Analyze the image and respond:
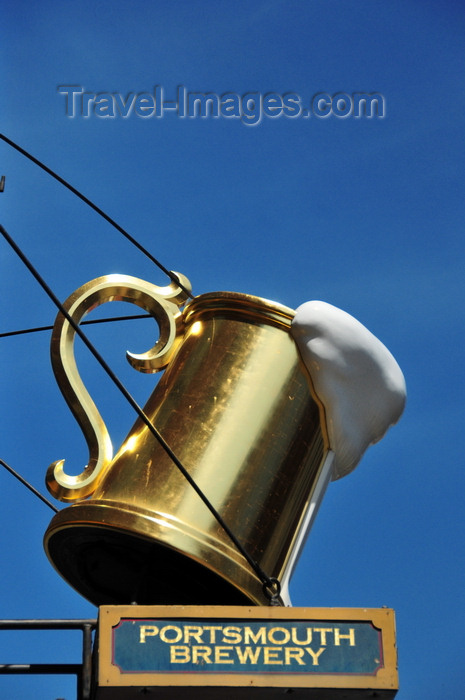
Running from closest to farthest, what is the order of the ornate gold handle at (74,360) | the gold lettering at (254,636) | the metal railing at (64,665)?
the gold lettering at (254,636) < the metal railing at (64,665) < the ornate gold handle at (74,360)

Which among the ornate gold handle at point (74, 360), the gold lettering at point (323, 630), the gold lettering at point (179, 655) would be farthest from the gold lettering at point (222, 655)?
the ornate gold handle at point (74, 360)

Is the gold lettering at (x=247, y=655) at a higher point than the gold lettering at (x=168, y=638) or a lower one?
lower

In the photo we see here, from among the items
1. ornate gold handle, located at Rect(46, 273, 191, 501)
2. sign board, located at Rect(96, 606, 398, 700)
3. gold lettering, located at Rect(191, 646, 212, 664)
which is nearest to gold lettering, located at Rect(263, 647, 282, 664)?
sign board, located at Rect(96, 606, 398, 700)

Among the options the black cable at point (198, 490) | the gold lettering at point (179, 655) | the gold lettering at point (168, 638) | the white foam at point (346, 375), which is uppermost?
the white foam at point (346, 375)

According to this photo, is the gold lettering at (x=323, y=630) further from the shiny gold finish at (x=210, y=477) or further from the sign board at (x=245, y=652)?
the shiny gold finish at (x=210, y=477)

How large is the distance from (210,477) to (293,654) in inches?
40.1

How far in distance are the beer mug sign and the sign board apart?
37cm

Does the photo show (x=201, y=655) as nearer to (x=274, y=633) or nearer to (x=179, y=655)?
(x=179, y=655)

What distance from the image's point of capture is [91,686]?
7.17 m

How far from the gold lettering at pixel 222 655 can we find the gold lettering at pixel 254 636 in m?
0.09

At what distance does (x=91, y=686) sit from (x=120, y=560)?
27.8 inches

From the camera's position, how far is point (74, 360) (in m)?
8.10

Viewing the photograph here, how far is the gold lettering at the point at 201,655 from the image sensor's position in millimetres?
6855

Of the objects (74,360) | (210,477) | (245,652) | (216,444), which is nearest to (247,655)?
(245,652)
